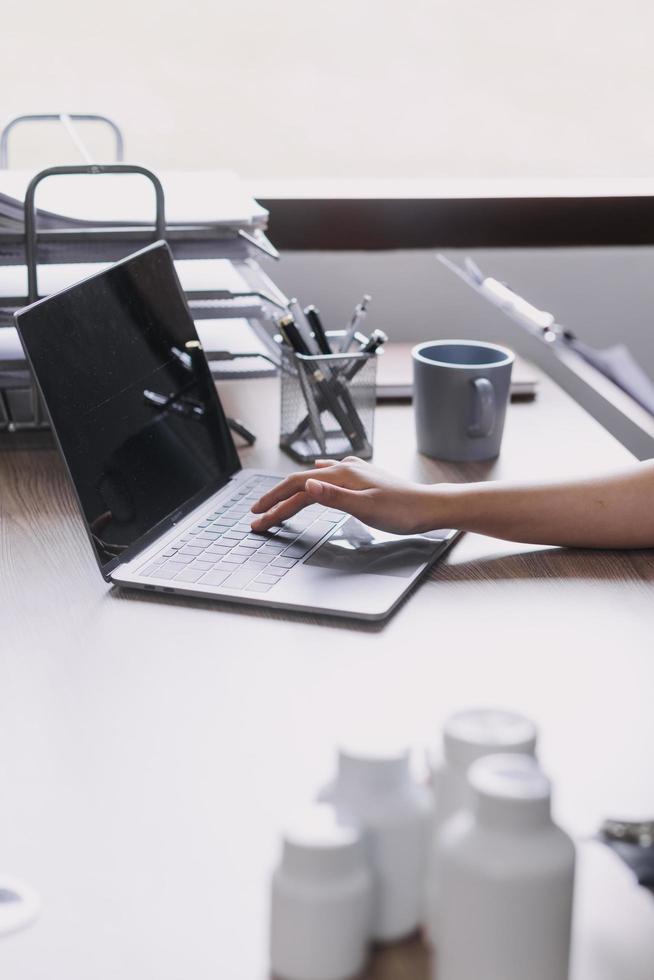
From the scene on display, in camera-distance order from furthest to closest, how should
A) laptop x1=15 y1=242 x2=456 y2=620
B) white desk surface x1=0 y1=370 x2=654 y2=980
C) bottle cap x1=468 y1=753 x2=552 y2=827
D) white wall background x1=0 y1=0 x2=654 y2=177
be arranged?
white wall background x1=0 y1=0 x2=654 y2=177
laptop x1=15 y1=242 x2=456 y2=620
white desk surface x1=0 y1=370 x2=654 y2=980
bottle cap x1=468 y1=753 x2=552 y2=827

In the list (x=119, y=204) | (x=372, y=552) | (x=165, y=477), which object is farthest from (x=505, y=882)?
(x=119, y=204)

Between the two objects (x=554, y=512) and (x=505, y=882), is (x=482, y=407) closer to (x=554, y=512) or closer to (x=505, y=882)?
(x=554, y=512)

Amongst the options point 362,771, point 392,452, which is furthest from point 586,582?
point 362,771

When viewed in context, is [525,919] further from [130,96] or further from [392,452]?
[130,96]

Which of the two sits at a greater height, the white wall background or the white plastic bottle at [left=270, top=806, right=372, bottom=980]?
the white wall background

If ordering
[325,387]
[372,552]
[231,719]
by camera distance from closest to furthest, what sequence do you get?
[231,719] < [372,552] < [325,387]

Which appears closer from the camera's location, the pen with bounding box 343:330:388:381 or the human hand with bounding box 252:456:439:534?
the human hand with bounding box 252:456:439:534

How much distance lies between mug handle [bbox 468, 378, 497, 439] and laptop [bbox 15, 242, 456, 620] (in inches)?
8.9

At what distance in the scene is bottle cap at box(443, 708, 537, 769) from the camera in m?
0.45

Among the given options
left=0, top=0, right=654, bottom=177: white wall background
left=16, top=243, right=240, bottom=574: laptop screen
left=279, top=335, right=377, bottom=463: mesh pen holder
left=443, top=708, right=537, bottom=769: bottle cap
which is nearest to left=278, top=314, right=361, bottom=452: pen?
left=279, top=335, right=377, bottom=463: mesh pen holder

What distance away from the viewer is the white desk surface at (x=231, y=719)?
19.9 inches

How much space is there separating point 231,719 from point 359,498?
0.31m

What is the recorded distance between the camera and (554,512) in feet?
3.21

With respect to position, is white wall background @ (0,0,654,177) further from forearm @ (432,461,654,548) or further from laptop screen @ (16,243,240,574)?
forearm @ (432,461,654,548)
